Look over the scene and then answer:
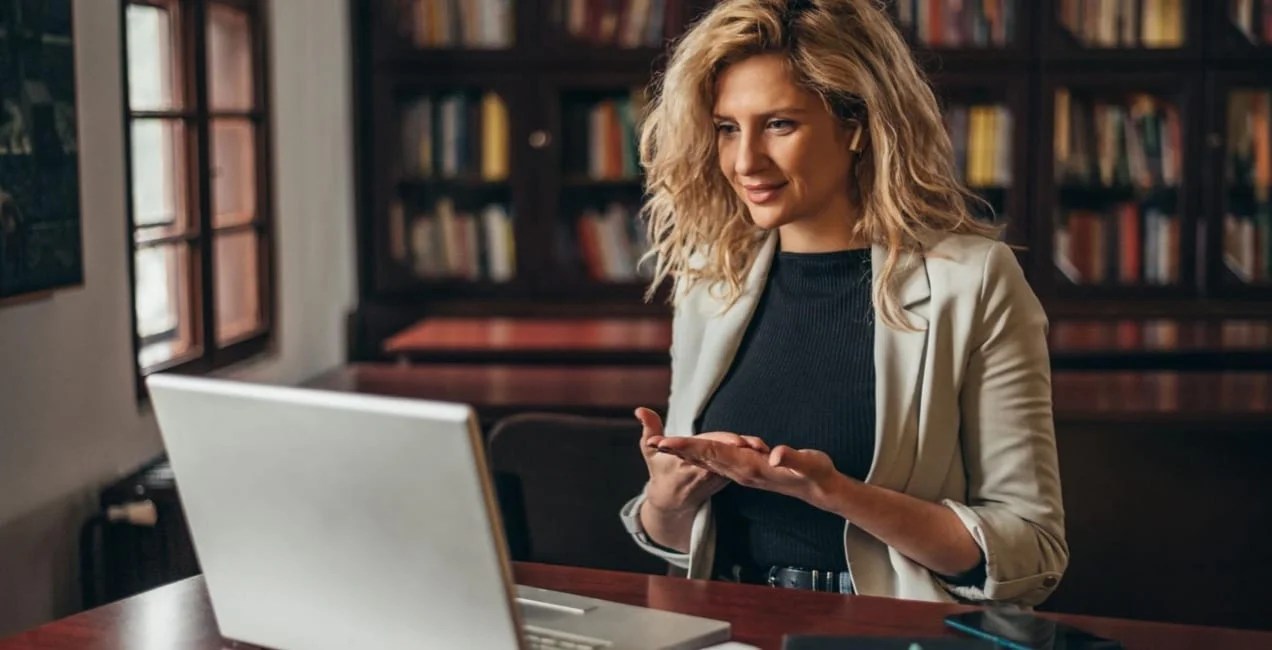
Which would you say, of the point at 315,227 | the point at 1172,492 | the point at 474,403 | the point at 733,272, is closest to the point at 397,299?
the point at 315,227

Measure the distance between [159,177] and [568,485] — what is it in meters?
1.73

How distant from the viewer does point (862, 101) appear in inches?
75.9

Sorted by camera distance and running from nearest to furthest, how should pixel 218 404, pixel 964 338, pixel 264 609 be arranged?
pixel 218 404, pixel 264 609, pixel 964 338

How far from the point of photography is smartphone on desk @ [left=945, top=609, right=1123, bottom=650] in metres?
1.45

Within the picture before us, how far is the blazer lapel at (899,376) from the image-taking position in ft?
6.09

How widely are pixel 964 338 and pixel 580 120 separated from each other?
138 inches

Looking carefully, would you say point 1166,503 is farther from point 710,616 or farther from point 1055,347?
point 710,616

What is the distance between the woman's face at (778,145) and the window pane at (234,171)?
2485 millimetres

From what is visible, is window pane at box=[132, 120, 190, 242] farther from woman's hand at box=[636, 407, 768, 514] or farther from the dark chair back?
woman's hand at box=[636, 407, 768, 514]

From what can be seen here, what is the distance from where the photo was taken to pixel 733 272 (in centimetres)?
207

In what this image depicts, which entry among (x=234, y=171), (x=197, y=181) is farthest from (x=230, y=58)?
(x=197, y=181)

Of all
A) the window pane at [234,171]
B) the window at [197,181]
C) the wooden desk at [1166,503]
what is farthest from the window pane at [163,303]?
the wooden desk at [1166,503]

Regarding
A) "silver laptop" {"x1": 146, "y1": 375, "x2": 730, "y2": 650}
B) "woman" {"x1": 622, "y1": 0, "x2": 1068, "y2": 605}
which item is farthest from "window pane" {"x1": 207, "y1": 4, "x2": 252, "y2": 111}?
"silver laptop" {"x1": 146, "y1": 375, "x2": 730, "y2": 650}

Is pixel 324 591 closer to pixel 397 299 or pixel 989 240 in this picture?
pixel 989 240
